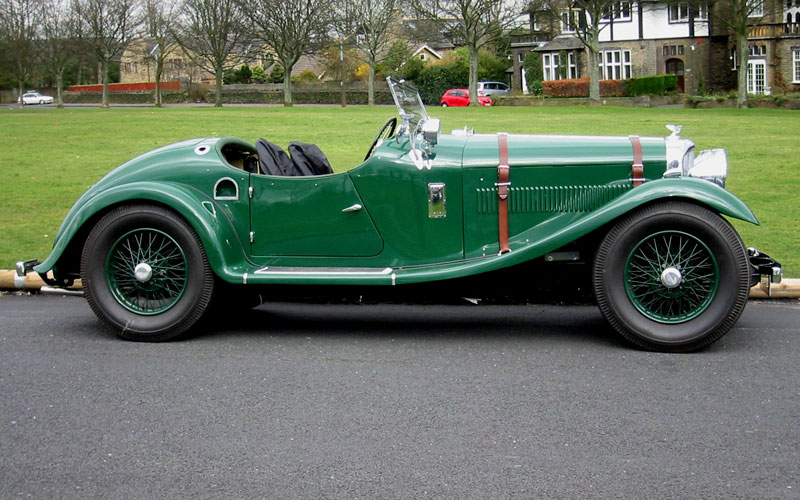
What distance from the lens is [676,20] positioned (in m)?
55.1

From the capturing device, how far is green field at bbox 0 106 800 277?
8.93 metres

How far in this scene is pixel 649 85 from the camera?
49.9m

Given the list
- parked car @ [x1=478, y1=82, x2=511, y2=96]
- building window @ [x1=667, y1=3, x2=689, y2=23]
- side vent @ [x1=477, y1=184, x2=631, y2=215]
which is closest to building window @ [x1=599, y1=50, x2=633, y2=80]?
building window @ [x1=667, y1=3, x2=689, y2=23]

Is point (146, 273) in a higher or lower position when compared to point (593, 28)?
lower

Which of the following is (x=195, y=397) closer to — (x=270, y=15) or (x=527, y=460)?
(x=527, y=460)

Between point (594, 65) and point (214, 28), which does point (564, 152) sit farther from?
point (214, 28)

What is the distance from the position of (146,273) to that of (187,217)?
1.39ft

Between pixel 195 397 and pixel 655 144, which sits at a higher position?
pixel 655 144

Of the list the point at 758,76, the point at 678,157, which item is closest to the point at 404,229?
the point at 678,157

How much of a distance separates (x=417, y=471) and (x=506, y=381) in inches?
45.9

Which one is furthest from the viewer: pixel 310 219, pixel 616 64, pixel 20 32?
pixel 20 32

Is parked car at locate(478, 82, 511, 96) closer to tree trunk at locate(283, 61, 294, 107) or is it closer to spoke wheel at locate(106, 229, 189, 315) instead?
tree trunk at locate(283, 61, 294, 107)

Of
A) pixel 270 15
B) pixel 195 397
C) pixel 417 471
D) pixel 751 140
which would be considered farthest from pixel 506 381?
pixel 270 15

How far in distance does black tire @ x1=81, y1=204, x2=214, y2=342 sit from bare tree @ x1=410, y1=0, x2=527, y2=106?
1742 inches
